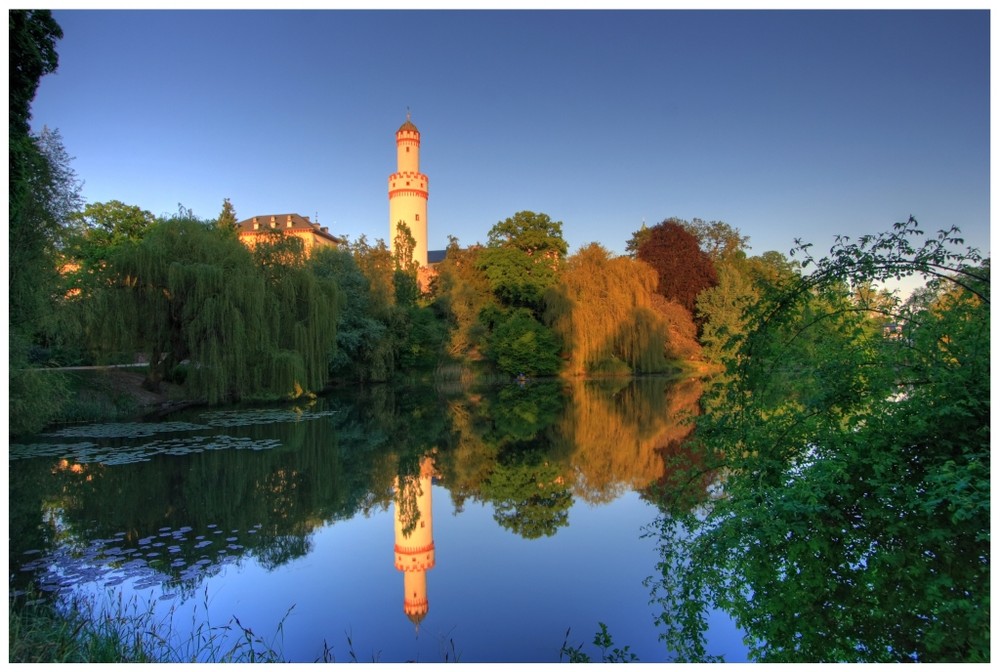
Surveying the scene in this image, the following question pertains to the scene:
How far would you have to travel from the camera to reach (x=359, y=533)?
→ 7.73 m

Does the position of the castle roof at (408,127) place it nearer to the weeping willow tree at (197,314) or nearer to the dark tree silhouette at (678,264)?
the dark tree silhouette at (678,264)

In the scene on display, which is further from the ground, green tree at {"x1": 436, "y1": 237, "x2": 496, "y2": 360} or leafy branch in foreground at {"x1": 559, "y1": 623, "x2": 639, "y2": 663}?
green tree at {"x1": 436, "y1": 237, "x2": 496, "y2": 360}

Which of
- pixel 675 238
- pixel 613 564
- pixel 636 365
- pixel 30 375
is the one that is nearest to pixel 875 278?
pixel 613 564

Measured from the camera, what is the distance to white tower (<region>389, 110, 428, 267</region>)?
165 ft

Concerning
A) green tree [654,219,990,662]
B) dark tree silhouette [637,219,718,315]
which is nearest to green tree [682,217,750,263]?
dark tree silhouette [637,219,718,315]

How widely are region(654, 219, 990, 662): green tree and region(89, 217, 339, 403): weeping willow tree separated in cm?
1394

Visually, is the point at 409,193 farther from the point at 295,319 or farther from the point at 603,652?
the point at 603,652

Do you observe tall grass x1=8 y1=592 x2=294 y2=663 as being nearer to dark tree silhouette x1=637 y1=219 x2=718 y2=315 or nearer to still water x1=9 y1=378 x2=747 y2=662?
still water x1=9 y1=378 x2=747 y2=662

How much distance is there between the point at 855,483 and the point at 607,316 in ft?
81.1

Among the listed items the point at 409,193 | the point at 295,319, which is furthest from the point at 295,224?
the point at 295,319

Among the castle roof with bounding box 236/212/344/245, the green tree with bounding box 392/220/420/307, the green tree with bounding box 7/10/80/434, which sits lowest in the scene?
the green tree with bounding box 7/10/80/434

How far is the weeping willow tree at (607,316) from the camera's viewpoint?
30125mm

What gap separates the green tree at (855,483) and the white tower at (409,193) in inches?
1756

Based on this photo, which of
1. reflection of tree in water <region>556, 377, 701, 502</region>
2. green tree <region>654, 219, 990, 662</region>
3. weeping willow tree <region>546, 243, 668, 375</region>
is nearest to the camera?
green tree <region>654, 219, 990, 662</region>
